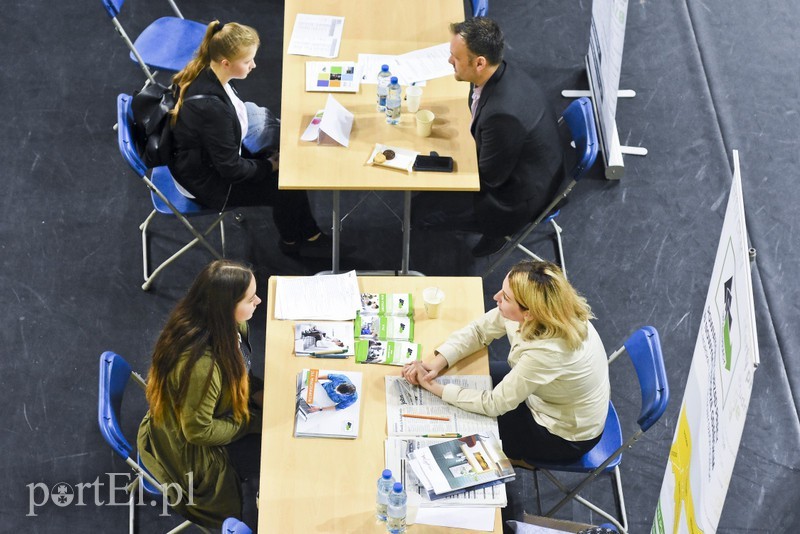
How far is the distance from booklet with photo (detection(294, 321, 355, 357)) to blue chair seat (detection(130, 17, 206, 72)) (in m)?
2.13

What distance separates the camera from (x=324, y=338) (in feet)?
12.0

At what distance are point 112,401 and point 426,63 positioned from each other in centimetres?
241

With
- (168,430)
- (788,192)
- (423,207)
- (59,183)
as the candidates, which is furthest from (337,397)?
(788,192)

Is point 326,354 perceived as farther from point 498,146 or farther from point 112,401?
point 498,146

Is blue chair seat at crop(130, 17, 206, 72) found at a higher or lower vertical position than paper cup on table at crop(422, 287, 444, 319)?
higher

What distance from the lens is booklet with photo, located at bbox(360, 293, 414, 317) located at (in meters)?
3.74

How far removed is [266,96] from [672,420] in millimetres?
3149

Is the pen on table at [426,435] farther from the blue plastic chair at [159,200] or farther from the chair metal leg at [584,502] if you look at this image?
the blue plastic chair at [159,200]

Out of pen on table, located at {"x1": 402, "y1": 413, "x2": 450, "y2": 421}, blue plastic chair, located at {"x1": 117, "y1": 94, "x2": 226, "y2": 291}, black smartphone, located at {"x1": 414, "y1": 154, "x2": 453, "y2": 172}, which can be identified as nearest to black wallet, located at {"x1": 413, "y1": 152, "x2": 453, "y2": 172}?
black smartphone, located at {"x1": 414, "y1": 154, "x2": 453, "y2": 172}

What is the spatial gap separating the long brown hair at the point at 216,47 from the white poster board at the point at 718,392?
2.30 metres

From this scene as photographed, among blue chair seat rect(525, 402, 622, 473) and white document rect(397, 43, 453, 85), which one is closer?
blue chair seat rect(525, 402, 622, 473)

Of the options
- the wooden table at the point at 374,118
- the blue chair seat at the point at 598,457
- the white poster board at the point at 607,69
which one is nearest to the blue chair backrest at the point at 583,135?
the wooden table at the point at 374,118

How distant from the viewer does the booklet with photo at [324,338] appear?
3.60m

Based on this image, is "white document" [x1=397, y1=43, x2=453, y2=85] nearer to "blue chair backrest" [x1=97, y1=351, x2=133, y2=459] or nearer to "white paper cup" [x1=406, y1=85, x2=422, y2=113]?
"white paper cup" [x1=406, y1=85, x2=422, y2=113]
